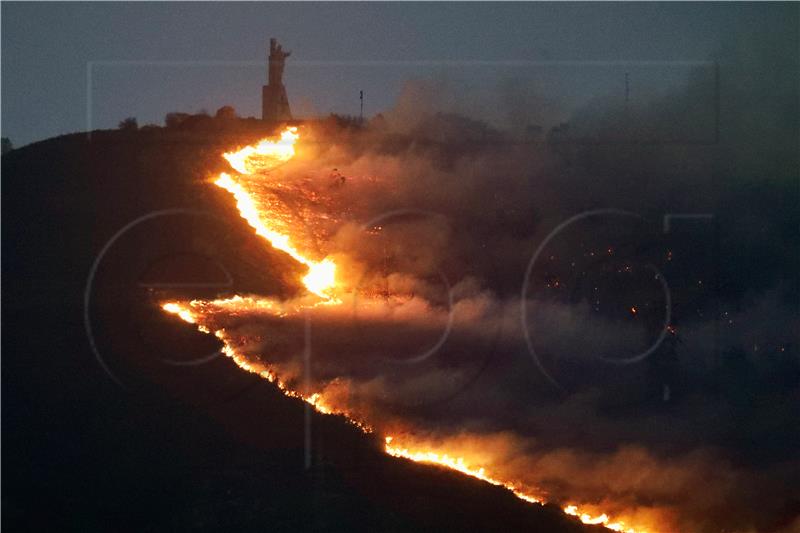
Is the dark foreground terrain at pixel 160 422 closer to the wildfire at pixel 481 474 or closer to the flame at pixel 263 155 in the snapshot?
the wildfire at pixel 481 474

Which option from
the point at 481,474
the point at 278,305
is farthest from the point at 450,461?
the point at 278,305

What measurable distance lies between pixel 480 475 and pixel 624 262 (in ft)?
27.2

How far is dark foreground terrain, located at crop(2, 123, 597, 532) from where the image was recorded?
12.1m

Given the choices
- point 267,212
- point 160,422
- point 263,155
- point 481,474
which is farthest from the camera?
point 263,155

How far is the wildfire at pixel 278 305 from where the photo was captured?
1345cm

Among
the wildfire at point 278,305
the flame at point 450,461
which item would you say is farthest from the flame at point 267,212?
the flame at point 450,461

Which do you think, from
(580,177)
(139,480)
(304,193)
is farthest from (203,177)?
(139,480)

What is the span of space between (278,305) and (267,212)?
457cm

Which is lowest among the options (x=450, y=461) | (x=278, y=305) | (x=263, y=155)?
(x=450, y=461)

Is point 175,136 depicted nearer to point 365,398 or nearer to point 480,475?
point 365,398

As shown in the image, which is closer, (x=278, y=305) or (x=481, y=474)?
(x=481, y=474)

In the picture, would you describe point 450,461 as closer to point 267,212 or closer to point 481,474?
point 481,474

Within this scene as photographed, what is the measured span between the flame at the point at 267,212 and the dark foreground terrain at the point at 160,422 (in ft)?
1.66

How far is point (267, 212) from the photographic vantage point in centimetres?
2220
